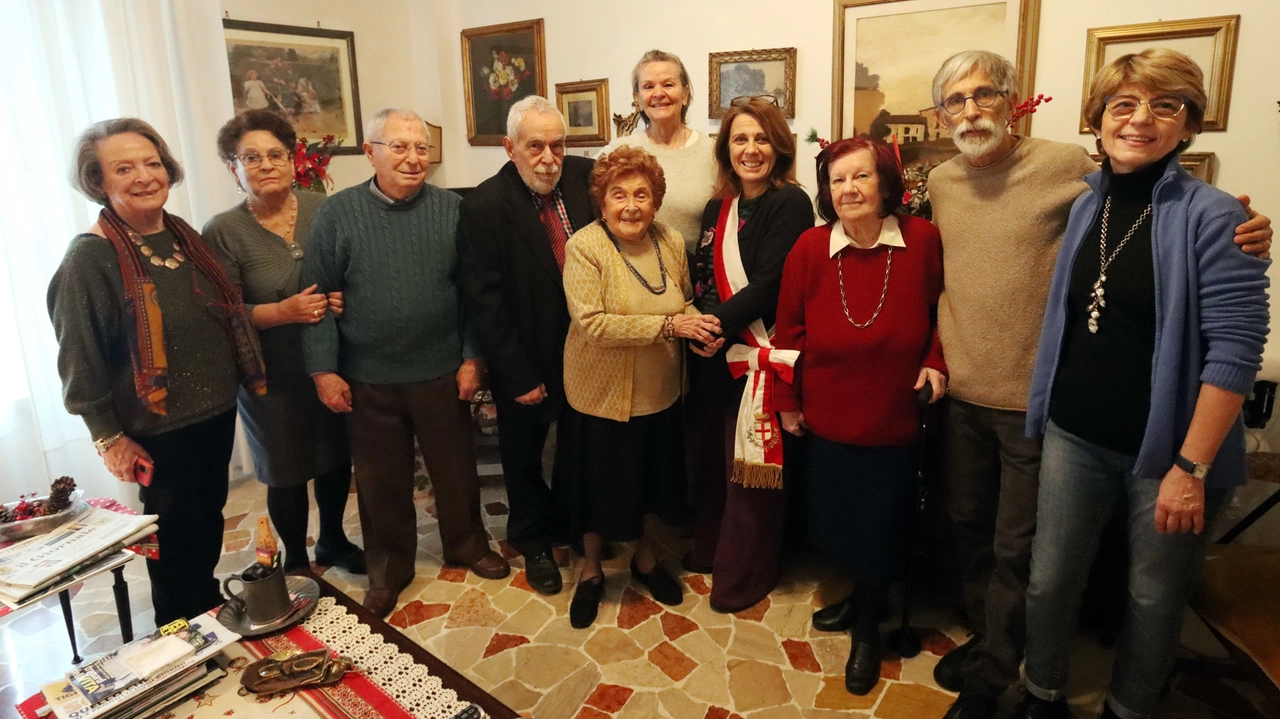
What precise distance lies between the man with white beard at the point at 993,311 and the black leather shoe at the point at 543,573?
1.30 meters

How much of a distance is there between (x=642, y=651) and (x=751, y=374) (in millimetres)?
914

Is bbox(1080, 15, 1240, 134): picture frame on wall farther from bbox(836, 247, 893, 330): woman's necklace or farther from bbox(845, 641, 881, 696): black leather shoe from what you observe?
bbox(845, 641, 881, 696): black leather shoe

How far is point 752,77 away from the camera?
349cm

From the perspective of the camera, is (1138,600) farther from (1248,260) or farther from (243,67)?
(243,67)

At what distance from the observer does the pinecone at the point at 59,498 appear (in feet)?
6.62

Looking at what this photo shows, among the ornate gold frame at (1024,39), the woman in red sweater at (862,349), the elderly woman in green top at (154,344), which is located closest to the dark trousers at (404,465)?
the elderly woman in green top at (154,344)

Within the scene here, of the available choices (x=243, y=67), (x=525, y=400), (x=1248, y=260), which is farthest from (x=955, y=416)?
(x=243, y=67)

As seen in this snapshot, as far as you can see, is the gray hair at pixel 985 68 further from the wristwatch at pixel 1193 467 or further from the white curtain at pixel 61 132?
the white curtain at pixel 61 132

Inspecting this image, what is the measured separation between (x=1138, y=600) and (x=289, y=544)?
256 cm

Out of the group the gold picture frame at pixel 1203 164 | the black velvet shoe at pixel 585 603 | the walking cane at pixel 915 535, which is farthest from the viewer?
the gold picture frame at pixel 1203 164

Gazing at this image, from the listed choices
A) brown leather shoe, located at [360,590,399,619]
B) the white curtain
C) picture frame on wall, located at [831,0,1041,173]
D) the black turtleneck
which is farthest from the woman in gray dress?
picture frame on wall, located at [831,0,1041,173]

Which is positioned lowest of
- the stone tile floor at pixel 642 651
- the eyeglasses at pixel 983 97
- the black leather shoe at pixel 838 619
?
the stone tile floor at pixel 642 651

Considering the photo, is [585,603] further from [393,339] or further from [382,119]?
[382,119]

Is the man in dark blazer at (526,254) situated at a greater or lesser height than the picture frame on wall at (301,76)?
lesser
